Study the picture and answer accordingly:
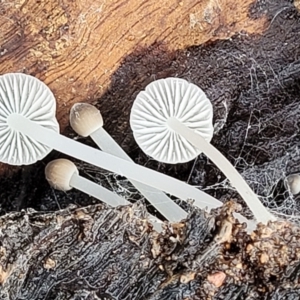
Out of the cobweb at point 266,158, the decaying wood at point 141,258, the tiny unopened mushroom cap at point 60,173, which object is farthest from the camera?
the cobweb at point 266,158

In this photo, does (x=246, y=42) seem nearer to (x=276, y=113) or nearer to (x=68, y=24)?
(x=276, y=113)

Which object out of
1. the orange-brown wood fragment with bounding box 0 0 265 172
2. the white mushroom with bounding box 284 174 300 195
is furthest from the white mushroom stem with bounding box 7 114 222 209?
the white mushroom with bounding box 284 174 300 195

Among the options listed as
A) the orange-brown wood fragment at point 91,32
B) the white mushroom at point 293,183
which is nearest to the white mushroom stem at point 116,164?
the orange-brown wood fragment at point 91,32

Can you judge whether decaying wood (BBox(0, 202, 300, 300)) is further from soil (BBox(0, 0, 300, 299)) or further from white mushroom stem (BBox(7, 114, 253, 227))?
soil (BBox(0, 0, 300, 299))

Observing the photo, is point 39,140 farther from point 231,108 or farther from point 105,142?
point 231,108

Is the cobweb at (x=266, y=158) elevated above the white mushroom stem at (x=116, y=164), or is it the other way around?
the white mushroom stem at (x=116, y=164)

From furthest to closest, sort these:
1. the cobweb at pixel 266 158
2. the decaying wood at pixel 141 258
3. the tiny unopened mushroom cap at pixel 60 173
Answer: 1. the cobweb at pixel 266 158
2. the tiny unopened mushroom cap at pixel 60 173
3. the decaying wood at pixel 141 258

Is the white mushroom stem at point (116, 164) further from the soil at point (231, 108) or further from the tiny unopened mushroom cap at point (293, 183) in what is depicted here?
the tiny unopened mushroom cap at point (293, 183)
